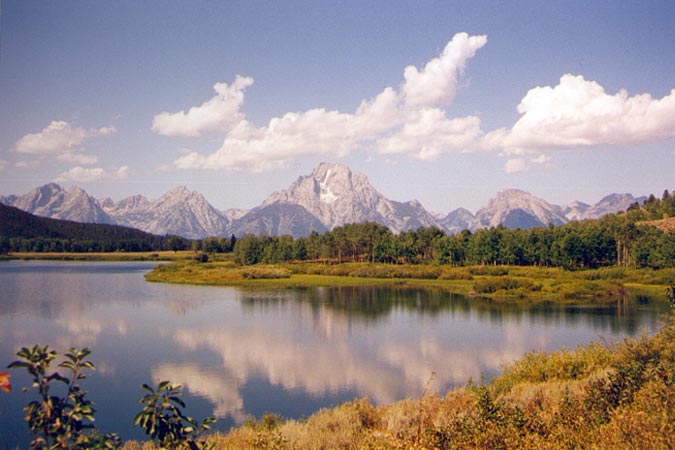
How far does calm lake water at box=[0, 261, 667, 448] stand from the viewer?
25.5 meters

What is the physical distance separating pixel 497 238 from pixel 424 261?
20412mm

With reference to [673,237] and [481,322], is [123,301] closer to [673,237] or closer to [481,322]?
[481,322]

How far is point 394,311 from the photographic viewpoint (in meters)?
57.2

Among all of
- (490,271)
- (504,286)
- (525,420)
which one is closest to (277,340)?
(525,420)

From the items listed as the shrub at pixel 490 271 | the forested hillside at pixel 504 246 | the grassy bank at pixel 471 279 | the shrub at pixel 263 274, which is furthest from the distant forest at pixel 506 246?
the shrub at pixel 263 274

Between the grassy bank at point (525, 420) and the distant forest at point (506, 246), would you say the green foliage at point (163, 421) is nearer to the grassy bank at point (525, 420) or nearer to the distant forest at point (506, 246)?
the grassy bank at point (525, 420)

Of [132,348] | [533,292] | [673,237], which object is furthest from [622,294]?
[132,348]

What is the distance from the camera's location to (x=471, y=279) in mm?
97625

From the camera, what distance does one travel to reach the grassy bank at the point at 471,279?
73.4 metres

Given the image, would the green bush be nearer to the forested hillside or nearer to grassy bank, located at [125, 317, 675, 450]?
the forested hillside

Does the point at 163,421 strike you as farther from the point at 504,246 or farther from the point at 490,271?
the point at 504,246

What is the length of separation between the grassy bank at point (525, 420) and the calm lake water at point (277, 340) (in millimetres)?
6076

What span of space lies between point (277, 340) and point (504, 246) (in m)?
89.8

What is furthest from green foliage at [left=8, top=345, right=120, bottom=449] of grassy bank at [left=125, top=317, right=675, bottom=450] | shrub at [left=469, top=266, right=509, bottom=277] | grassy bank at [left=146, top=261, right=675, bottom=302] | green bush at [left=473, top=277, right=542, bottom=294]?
shrub at [left=469, top=266, right=509, bottom=277]
